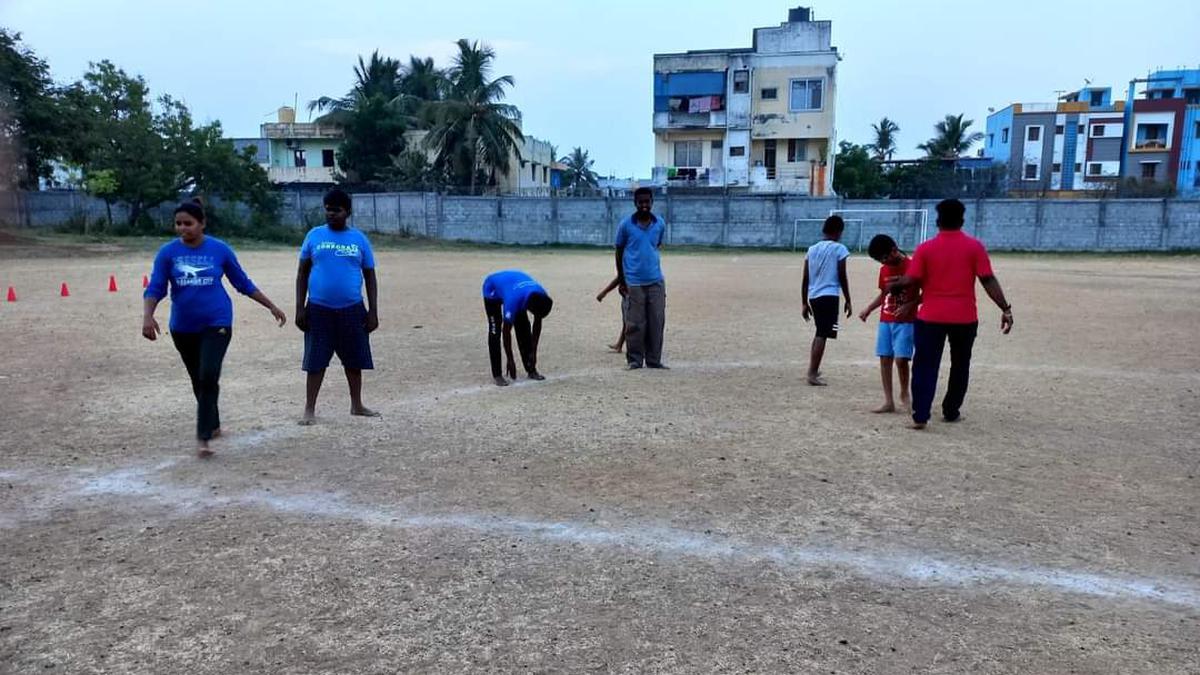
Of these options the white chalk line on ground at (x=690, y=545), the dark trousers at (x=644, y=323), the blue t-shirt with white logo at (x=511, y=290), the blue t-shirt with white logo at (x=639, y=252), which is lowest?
the white chalk line on ground at (x=690, y=545)

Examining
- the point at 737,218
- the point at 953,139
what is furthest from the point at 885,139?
the point at 737,218

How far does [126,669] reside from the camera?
281 cm

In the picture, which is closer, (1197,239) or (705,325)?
(705,325)

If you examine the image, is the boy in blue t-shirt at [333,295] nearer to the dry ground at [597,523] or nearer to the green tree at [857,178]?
the dry ground at [597,523]

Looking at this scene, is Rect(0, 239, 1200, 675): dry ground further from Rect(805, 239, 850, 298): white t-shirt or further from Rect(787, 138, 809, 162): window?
Rect(787, 138, 809, 162): window

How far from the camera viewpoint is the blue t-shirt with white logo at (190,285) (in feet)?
17.6

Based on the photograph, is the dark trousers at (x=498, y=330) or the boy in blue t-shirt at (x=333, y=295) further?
the dark trousers at (x=498, y=330)

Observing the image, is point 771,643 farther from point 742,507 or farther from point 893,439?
point 893,439

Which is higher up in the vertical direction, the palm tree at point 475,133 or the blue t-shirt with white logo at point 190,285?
the palm tree at point 475,133

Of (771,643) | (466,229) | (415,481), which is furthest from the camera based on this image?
(466,229)

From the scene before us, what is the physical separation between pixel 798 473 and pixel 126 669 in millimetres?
3636

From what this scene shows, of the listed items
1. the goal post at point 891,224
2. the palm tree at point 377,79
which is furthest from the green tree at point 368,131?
the goal post at point 891,224

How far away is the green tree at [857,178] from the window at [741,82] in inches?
426

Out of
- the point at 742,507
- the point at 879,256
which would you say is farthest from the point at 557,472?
the point at 879,256
